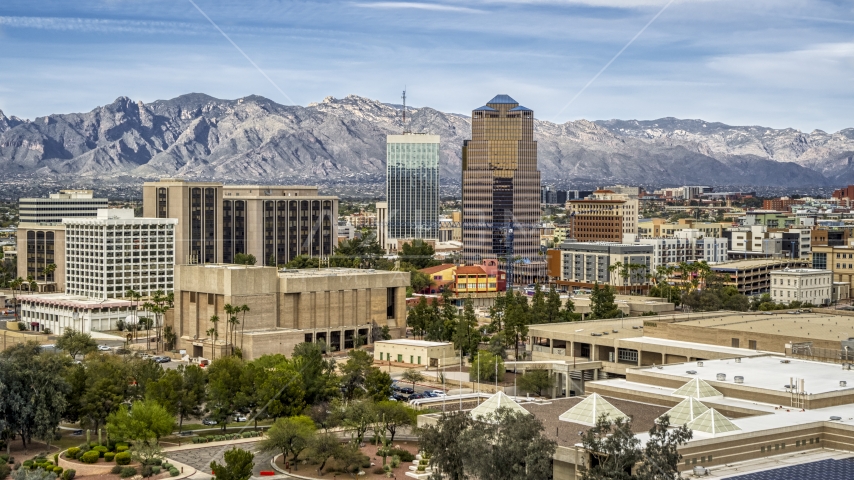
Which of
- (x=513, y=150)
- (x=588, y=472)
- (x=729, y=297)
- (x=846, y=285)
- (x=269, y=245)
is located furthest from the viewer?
(x=513, y=150)

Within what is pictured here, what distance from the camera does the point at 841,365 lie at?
63781mm

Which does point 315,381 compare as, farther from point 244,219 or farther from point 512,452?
point 244,219

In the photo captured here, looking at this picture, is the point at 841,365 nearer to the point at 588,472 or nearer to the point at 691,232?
the point at 588,472

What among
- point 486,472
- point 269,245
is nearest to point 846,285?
point 269,245

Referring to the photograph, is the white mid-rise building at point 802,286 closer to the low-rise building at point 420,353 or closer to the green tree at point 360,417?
the low-rise building at point 420,353

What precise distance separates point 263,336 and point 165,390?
2282cm

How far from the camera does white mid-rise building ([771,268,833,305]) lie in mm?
126562

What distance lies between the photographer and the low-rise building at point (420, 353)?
291ft

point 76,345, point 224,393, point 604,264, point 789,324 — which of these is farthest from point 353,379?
point 604,264

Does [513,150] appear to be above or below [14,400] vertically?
above

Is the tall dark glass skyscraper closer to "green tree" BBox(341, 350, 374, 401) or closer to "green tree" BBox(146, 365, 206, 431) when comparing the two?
"green tree" BBox(341, 350, 374, 401)

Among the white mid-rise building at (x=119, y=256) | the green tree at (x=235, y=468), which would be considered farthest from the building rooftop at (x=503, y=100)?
the green tree at (x=235, y=468)

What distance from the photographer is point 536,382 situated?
7306cm

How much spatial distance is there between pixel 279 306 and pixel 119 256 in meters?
33.1
